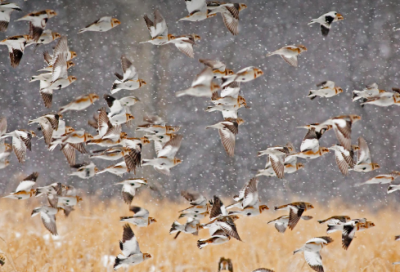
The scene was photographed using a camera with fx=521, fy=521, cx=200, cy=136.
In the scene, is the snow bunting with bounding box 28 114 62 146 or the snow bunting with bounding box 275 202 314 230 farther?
the snow bunting with bounding box 275 202 314 230

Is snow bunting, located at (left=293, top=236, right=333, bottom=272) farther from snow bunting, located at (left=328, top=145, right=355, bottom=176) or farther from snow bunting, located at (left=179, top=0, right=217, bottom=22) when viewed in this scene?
snow bunting, located at (left=179, top=0, right=217, bottom=22)

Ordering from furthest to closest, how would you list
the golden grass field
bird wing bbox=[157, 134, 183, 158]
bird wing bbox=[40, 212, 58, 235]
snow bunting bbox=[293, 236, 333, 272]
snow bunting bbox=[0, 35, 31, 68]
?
the golden grass field, bird wing bbox=[40, 212, 58, 235], snow bunting bbox=[293, 236, 333, 272], bird wing bbox=[157, 134, 183, 158], snow bunting bbox=[0, 35, 31, 68]

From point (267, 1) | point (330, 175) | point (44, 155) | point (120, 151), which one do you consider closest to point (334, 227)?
point (330, 175)

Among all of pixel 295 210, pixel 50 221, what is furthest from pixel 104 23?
pixel 295 210

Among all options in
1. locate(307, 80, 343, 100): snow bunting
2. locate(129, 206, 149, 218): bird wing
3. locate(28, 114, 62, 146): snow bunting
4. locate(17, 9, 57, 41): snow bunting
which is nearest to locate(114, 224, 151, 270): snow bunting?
locate(129, 206, 149, 218): bird wing

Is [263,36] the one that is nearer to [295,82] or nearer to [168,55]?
[295,82]

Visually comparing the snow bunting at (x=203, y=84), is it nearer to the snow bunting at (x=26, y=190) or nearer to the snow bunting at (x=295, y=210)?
the snow bunting at (x=295, y=210)
